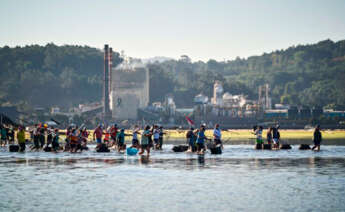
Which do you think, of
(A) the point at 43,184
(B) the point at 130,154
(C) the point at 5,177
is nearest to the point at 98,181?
(A) the point at 43,184

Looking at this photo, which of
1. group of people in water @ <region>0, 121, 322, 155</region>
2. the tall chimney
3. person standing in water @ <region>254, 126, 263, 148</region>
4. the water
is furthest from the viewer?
the tall chimney

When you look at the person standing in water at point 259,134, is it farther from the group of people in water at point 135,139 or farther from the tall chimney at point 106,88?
the tall chimney at point 106,88

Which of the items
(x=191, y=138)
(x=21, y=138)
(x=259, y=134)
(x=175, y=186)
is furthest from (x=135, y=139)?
(x=175, y=186)

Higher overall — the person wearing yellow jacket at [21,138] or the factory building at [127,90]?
the factory building at [127,90]

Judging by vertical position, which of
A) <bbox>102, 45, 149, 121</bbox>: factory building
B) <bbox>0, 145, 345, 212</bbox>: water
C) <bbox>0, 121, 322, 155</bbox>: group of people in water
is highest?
<bbox>102, 45, 149, 121</bbox>: factory building

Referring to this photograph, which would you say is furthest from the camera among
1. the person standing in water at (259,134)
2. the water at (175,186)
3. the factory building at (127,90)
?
the factory building at (127,90)

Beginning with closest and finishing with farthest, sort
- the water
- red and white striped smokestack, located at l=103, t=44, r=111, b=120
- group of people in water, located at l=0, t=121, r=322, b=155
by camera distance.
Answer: the water < group of people in water, located at l=0, t=121, r=322, b=155 < red and white striped smokestack, located at l=103, t=44, r=111, b=120

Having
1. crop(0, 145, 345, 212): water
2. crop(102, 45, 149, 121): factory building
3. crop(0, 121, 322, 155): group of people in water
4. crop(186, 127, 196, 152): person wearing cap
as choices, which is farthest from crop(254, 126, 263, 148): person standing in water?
crop(102, 45, 149, 121): factory building

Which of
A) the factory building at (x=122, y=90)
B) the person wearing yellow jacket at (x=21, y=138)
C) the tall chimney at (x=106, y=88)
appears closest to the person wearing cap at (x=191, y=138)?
the person wearing yellow jacket at (x=21, y=138)

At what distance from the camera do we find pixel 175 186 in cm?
2677

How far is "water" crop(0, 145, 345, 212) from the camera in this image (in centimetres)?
2169

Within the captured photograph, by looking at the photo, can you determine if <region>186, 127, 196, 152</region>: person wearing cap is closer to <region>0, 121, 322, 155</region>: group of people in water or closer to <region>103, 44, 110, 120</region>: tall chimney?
<region>0, 121, 322, 155</region>: group of people in water

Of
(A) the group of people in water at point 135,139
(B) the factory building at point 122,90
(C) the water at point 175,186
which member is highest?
(B) the factory building at point 122,90

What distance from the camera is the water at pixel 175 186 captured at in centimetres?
2169
